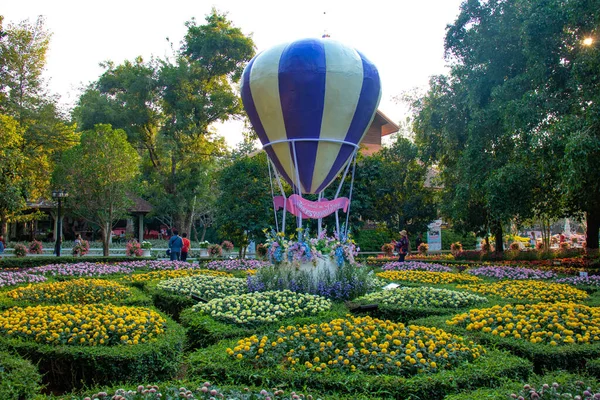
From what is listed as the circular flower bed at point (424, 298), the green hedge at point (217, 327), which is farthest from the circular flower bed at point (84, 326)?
the circular flower bed at point (424, 298)

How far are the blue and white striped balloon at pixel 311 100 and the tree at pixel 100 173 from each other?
13.8 m

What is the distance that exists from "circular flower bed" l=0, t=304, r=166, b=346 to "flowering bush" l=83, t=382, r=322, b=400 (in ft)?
6.43

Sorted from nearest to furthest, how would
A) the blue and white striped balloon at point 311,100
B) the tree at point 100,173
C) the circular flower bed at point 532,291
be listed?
the circular flower bed at point 532,291 → the blue and white striped balloon at point 311,100 → the tree at point 100,173

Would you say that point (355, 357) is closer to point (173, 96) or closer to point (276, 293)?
point (276, 293)

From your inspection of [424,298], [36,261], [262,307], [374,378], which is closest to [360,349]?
[374,378]

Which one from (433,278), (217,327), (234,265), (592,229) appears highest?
(592,229)

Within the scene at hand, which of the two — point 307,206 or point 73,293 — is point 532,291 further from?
point 73,293

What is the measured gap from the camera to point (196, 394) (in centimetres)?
433

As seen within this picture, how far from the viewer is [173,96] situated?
34.4m

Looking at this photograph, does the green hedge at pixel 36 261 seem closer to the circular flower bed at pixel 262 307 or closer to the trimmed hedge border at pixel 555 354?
the circular flower bed at pixel 262 307

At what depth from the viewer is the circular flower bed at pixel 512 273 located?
14.4m

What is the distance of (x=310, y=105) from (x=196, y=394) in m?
8.31

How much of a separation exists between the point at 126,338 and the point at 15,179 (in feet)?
44.8

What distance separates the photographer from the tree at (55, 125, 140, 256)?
950 inches
